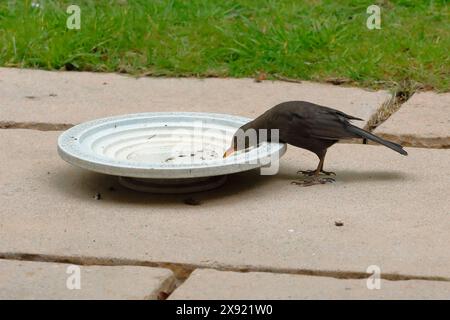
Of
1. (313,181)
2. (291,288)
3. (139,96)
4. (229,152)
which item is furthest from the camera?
(139,96)

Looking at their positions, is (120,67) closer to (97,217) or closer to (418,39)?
(418,39)

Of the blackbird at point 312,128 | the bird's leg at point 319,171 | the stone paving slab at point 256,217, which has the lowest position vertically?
the stone paving slab at point 256,217

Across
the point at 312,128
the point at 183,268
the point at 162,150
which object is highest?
the point at 312,128

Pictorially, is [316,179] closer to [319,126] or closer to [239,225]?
[319,126]

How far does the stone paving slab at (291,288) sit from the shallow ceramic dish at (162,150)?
0.72 meters

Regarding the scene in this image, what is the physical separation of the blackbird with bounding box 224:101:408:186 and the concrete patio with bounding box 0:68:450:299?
0.51 feet

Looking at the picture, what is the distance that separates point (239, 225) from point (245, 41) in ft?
8.82

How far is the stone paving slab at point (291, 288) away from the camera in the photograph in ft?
10.9

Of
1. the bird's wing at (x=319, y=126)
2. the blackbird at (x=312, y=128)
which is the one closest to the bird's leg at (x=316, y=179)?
the blackbird at (x=312, y=128)

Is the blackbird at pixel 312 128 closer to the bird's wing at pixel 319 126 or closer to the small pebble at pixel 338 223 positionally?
the bird's wing at pixel 319 126

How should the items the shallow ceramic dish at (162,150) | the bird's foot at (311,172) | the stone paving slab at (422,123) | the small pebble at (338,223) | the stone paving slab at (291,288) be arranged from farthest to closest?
1. the stone paving slab at (422,123)
2. the bird's foot at (311,172)
3. the shallow ceramic dish at (162,150)
4. the small pebble at (338,223)
5. the stone paving slab at (291,288)

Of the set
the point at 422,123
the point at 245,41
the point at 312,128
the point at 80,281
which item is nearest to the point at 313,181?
the point at 312,128

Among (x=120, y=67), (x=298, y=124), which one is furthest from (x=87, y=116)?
(x=298, y=124)

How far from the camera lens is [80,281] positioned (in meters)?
3.45
